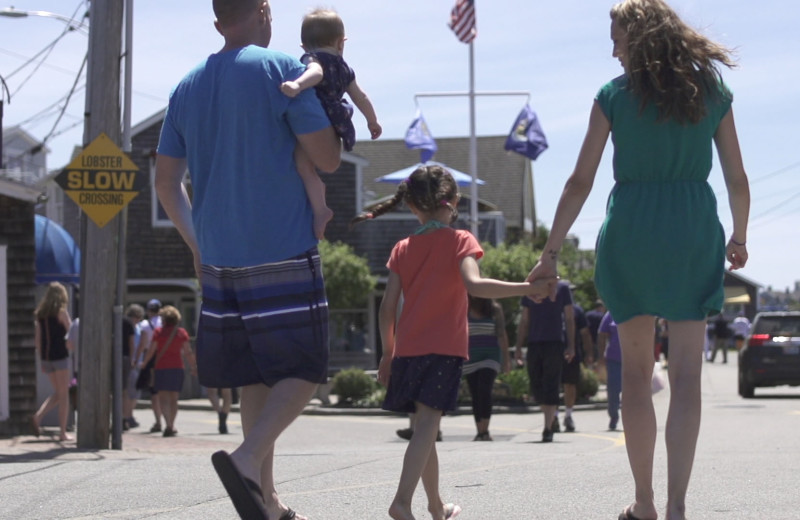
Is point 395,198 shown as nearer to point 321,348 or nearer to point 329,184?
point 321,348

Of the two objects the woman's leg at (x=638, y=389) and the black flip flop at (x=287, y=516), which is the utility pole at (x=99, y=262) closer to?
the black flip flop at (x=287, y=516)

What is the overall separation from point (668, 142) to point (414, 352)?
4.54ft

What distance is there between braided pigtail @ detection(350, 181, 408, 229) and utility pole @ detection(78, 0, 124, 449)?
20.0ft

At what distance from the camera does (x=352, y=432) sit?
16.8 m

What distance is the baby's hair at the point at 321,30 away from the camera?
16.1 ft

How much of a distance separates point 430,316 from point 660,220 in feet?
3.69

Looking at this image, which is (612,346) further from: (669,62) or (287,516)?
(287,516)

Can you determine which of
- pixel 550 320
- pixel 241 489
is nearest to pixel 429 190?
pixel 241 489

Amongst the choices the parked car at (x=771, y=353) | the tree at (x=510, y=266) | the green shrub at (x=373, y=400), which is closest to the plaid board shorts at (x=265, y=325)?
the green shrub at (x=373, y=400)

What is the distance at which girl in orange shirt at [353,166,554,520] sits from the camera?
5.39m

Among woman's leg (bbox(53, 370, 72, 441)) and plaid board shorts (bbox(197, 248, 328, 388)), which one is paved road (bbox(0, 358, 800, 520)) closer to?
plaid board shorts (bbox(197, 248, 328, 388))

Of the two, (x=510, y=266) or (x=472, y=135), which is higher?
(x=472, y=135)

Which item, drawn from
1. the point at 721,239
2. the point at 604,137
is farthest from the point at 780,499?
the point at 604,137

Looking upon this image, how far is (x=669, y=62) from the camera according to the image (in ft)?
15.8
